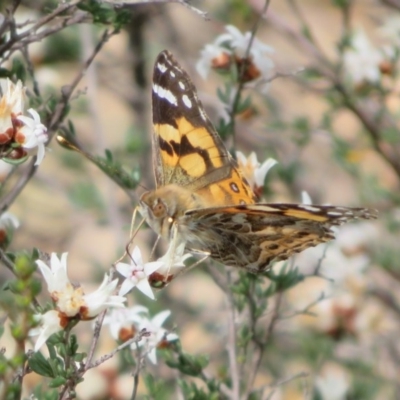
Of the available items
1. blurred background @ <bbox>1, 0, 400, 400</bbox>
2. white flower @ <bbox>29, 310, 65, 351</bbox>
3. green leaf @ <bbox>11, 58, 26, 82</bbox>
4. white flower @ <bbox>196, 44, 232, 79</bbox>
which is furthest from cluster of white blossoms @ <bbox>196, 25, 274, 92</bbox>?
white flower @ <bbox>29, 310, 65, 351</bbox>

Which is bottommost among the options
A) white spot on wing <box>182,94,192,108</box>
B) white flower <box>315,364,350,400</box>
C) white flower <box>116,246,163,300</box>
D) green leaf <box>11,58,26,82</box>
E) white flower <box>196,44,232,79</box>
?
white flower <box>315,364,350,400</box>

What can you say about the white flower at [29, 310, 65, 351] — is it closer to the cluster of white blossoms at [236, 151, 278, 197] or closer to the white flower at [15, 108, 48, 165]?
the white flower at [15, 108, 48, 165]

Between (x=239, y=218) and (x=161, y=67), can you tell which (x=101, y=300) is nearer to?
(x=239, y=218)

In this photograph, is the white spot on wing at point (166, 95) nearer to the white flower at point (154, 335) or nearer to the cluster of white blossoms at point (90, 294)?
the cluster of white blossoms at point (90, 294)

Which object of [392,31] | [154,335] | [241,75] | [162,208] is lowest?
[154,335]

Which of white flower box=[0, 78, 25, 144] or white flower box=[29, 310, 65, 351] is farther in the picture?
white flower box=[0, 78, 25, 144]

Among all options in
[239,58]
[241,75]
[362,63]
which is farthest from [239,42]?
[362,63]

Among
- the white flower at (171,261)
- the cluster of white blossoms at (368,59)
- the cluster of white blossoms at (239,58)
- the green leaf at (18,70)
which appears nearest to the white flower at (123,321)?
the white flower at (171,261)
